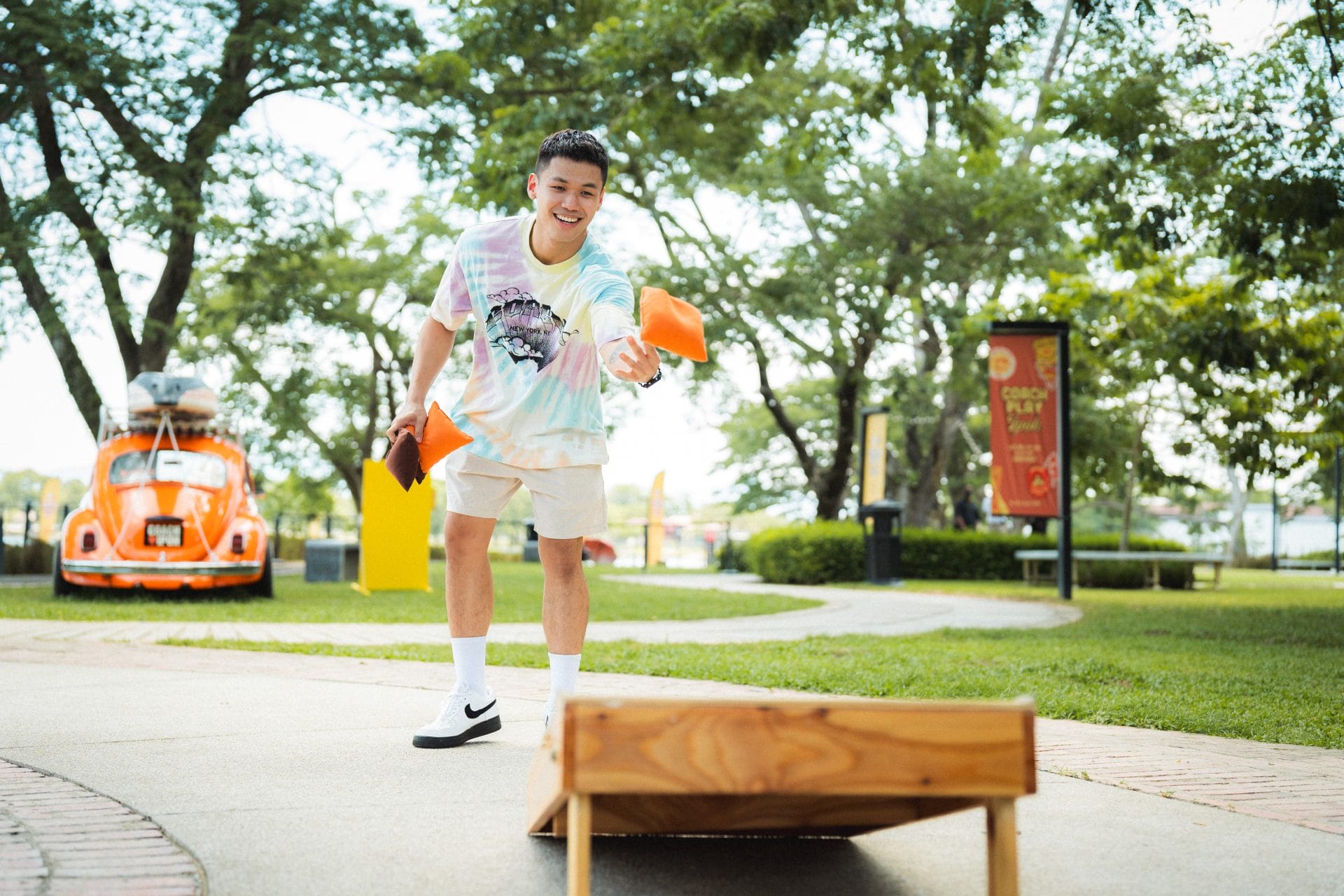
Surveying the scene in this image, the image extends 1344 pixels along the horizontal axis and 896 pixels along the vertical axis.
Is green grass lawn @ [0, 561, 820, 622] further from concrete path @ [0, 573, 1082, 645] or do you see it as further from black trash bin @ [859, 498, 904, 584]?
black trash bin @ [859, 498, 904, 584]

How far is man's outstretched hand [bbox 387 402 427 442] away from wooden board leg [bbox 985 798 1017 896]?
8.04 feet

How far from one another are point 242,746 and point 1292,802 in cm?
323

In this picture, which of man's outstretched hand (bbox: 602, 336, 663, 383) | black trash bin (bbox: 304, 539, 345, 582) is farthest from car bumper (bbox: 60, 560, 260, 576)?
man's outstretched hand (bbox: 602, 336, 663, 383)

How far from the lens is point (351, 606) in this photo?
12.3 m

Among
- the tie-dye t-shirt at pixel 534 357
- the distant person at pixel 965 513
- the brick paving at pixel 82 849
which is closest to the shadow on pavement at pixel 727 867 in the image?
the brick paving at pixel 82 849

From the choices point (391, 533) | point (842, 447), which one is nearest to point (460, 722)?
point (391, 533)

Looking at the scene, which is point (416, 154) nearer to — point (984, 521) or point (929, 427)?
point (929, 427)

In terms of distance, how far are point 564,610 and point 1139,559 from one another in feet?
54.3

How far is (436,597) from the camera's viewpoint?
46.5 ft

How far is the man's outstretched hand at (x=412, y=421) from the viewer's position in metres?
3.96

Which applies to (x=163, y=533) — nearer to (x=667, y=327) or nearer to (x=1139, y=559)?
(x=667, y=327)

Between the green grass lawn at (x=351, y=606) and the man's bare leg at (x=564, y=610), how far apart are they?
6.42m

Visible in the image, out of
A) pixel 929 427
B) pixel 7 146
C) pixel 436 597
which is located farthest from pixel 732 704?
pixel 929 427

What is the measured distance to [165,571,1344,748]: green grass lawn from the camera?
5238 mm
